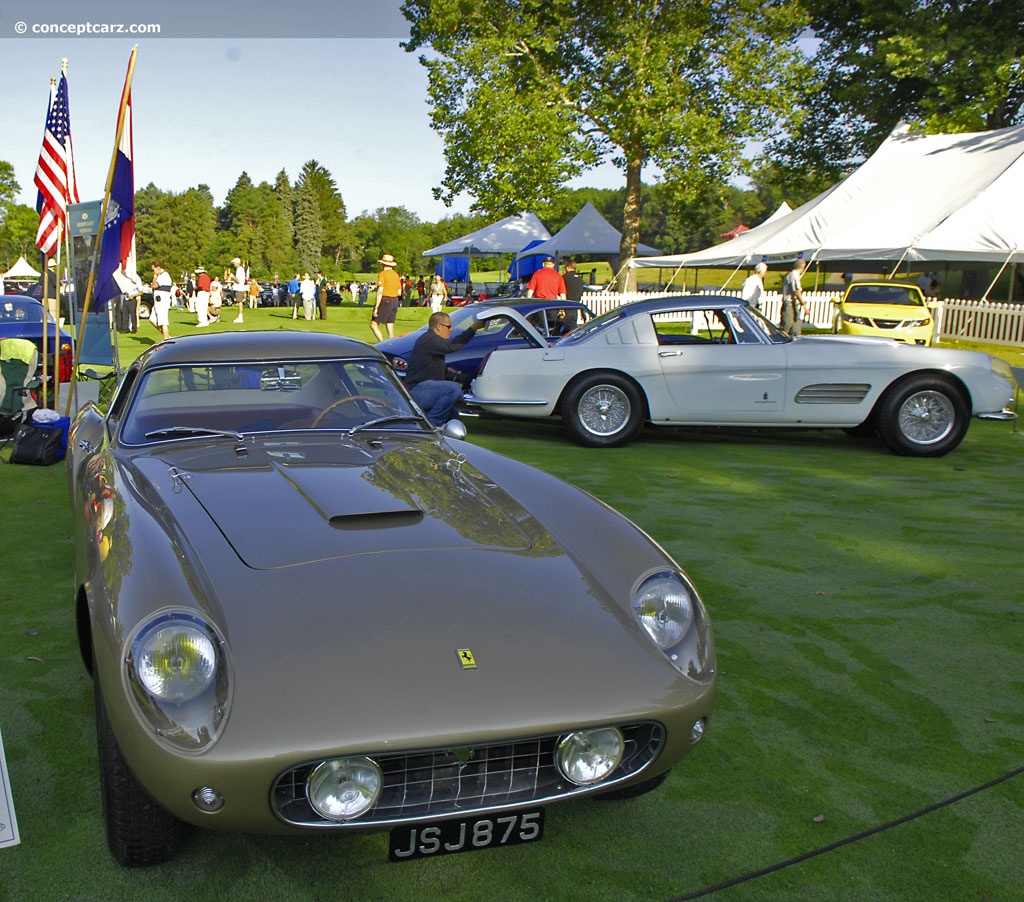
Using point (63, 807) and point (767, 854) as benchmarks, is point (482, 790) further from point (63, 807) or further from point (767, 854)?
point (63, 807)

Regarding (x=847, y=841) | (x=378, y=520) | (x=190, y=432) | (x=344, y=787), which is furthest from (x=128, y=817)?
(x=847, y=841)

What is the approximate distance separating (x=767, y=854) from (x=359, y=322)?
2815 cm

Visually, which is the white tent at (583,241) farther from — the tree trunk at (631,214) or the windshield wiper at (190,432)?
the windshield wiper at (190,432)

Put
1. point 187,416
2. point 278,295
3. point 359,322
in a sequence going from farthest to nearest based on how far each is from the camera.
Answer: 1. point 278,295
2. point 359,322
3. point 187,416

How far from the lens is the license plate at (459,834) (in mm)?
2270

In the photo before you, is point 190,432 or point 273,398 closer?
point 190,432

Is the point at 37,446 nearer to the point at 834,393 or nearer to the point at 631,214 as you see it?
the point at 834,393

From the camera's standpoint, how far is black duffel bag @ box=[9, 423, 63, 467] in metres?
7.93

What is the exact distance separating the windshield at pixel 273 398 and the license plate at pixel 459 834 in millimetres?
2215

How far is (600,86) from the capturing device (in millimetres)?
30219

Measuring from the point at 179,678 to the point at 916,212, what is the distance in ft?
76.3

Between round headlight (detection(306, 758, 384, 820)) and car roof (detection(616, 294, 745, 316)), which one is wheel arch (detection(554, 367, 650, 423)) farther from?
round headlight (detection(306, 758, 384, 820))

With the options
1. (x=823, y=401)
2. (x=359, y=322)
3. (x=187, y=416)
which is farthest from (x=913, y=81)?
(x=187, y=416)

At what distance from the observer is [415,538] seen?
2.94m
